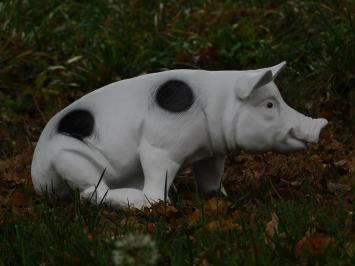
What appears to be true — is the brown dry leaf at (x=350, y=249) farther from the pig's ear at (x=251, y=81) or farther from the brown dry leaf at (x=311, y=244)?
the pig's ear at (x=251, y=81)

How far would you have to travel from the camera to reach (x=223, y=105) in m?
5.20

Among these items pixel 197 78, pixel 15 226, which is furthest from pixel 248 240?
pixel 197 78

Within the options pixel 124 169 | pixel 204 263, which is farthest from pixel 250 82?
pixel 204 263

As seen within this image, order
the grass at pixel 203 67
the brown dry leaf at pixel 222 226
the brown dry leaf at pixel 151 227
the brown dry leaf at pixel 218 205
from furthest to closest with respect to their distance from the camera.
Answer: the brown dry leaf at pixel 218 205, the brown dry leaf at pixel 151 227, the brown dry leaf at pixel 222 226, the grass at pixel 203 67

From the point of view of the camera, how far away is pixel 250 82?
5.14 meters

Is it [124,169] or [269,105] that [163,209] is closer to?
[124,169]

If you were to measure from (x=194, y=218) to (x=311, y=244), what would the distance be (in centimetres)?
94

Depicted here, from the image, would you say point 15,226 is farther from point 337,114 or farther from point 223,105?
point 337,114

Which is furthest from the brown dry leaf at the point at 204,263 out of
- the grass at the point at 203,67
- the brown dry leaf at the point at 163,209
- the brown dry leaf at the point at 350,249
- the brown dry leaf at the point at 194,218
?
the brown dry leaf at the point at 163,209

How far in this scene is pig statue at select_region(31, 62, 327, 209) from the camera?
5.17 m

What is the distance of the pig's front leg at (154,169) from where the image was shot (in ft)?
16.9

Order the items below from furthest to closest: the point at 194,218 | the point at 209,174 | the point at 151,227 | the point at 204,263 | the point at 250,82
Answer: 1. the point at 209,174
2. the point at 250,82
3. the point at 194,218
4. the point at 151,227
5. the point at 204,263

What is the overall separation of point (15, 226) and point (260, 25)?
17.9 feet

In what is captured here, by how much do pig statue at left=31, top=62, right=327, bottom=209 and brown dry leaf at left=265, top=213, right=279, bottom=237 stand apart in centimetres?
79
